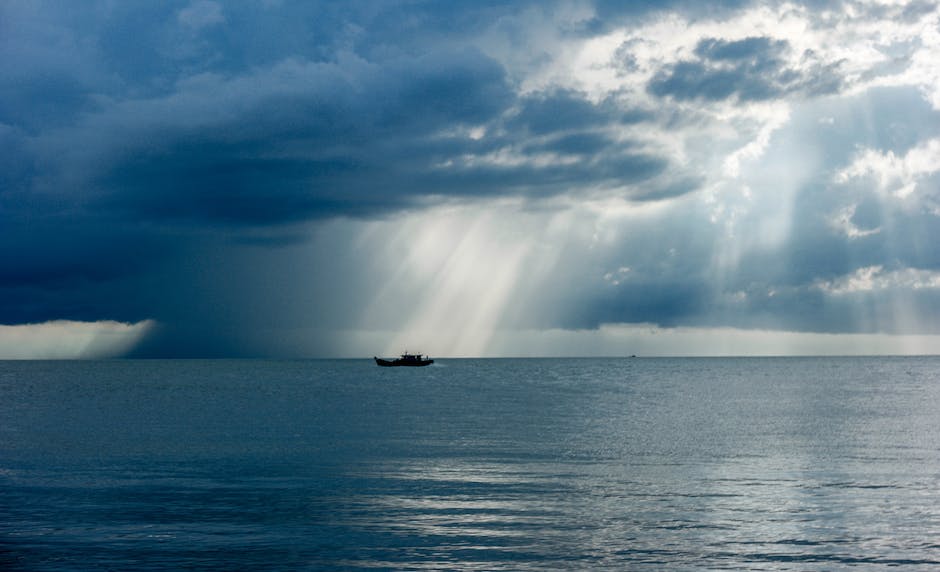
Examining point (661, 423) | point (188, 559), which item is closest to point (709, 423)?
point (661, 423)

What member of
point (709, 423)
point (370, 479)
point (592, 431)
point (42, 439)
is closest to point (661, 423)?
point (709, 423)

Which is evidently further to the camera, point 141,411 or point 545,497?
point 141,411

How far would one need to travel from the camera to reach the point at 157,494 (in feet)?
125

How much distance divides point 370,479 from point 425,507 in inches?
355

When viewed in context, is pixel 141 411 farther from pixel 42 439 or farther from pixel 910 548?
pixel 910 548

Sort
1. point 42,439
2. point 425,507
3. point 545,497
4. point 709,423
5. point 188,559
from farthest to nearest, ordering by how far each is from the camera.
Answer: point 709,423
point 42,439
point 545,497
point 425,507
point 188,559

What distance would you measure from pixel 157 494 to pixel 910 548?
32077 mm

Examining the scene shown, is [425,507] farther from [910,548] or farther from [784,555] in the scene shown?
[910,548]

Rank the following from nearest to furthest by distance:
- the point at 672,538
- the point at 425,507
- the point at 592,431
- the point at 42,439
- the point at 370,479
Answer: the point at 672,538 → the point at 425,507 → the point at 370,479 → the point at 42,439 → the point at 592,431

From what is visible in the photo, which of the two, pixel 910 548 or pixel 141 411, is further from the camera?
pixel 141 411

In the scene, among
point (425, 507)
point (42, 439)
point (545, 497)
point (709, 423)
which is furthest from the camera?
point (709, 423)

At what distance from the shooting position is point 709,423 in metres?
77.2

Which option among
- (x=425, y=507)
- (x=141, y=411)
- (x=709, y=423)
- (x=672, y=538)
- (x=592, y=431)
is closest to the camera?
(x=672, y=538)

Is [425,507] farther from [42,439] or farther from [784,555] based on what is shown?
[42,439]
